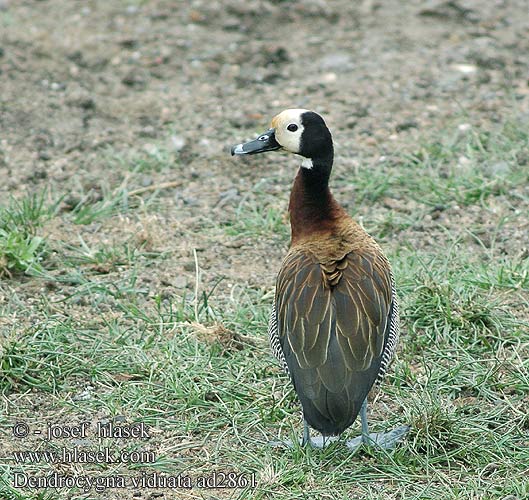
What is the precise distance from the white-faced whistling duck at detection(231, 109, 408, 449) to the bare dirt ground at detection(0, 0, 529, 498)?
2.87 feet

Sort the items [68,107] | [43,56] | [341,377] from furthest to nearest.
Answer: [43,56] < [68,107] < [341,377]

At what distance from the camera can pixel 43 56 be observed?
26.3 ft

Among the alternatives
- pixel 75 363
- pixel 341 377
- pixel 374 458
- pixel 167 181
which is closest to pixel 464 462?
pixel 374 458

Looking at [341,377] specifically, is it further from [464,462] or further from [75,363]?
[75,363]

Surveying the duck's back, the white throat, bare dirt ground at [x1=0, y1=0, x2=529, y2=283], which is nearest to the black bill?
the white throat

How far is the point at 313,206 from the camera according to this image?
4.98 m

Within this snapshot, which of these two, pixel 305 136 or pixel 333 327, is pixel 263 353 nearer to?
pixel 333 327

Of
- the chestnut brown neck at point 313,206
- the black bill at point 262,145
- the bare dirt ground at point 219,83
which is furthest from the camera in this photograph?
the bare dirt ground at point 219,83

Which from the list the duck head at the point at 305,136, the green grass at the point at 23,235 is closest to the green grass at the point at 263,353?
the green grass at the point at 23,235

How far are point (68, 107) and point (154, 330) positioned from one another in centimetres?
273

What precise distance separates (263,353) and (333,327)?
2.82ft

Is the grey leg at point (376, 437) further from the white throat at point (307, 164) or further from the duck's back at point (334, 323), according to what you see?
the white throat at point (307, 164)

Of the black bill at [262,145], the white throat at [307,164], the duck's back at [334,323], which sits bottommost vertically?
the duck's back at [334,323]

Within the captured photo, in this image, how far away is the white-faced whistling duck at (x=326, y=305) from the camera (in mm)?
4199
